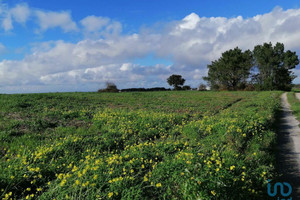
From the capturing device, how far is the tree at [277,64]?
50278mm

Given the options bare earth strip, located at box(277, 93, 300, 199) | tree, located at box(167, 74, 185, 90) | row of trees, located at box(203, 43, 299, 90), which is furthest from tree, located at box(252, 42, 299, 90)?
bare earth strip, located at box(277, 93, 300, 199)

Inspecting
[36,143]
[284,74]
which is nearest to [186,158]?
[36,143]

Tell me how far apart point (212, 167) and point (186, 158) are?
26.5 inches

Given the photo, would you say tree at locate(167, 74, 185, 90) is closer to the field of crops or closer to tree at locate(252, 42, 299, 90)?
tree at locate(252, 42, 299, 90)

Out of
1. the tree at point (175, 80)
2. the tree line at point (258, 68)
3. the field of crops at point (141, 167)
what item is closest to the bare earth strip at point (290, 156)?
the field of crops at point (141, 167)

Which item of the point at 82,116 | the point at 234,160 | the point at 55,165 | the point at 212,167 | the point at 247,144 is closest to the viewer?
the point at 212,167

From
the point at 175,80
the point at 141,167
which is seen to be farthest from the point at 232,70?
the point at 141,167

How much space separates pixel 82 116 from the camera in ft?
36.3

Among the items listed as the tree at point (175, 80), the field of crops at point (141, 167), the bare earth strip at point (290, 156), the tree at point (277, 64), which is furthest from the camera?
the tree at point (175, 80)

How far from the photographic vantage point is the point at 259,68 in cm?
5300

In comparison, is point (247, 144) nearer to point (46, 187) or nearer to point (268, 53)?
point (46, 187)

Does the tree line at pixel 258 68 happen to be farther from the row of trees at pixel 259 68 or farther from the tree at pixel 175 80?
the tree at pixel 175 80

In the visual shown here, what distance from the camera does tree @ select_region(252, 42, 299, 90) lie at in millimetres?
50278

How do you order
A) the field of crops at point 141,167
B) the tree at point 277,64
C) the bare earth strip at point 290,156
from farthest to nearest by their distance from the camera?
the tree at point 277,64, the bare earth strip at point 290,156, the field of crops at point 141,167
